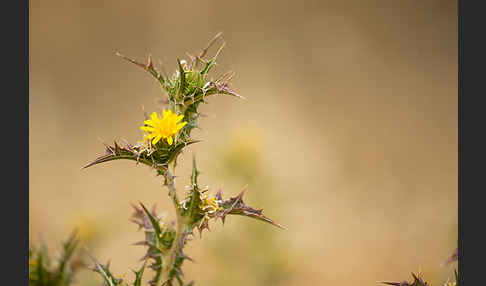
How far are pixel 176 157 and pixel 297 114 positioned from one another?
2949 millimetres

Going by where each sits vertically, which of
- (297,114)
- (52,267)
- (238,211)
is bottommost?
(52,267)

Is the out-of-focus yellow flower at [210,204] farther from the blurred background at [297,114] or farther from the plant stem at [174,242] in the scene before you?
the blurred background at [297,114]

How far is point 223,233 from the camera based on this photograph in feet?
6.85

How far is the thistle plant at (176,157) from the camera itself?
2.19ft

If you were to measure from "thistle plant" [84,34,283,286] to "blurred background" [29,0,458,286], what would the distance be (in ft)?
5.33

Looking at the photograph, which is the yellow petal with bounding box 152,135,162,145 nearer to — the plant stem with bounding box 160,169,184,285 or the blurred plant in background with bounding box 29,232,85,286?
the plant stem with bounding box 160,169,184,285

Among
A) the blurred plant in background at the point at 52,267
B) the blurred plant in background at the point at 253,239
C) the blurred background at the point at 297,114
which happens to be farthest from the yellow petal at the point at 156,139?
the blurred background at the point at 297,114

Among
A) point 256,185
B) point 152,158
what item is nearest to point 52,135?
point 256,185

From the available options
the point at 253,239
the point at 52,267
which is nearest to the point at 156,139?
the point at 52,267

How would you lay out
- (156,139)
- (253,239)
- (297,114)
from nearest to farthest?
(156,139), (253,239), (297,114)

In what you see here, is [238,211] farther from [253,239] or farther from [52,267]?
[253,239]

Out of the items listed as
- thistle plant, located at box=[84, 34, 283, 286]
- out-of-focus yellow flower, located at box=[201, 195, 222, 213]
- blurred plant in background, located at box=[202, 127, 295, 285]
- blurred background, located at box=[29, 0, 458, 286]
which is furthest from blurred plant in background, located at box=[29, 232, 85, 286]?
blurred background, located at box=[29, 0, 458, 286]

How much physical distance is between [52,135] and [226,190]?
1.54 metres

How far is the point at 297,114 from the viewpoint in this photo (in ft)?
11.8
